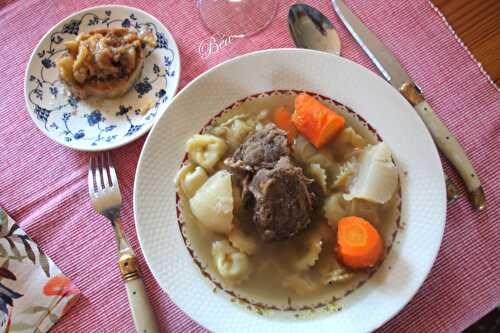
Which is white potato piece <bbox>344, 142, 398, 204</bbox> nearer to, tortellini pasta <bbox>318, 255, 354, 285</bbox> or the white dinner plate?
the white dinner plate

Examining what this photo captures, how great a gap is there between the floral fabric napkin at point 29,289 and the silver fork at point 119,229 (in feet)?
0.62

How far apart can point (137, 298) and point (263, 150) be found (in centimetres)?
57

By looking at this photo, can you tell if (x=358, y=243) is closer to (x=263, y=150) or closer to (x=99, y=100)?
(x=263, y=150)

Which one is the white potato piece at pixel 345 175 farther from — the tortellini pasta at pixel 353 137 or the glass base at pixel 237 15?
the glass base at pixel 237 15

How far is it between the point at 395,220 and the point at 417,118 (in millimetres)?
297

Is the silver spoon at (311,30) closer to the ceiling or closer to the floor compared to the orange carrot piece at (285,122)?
closer to the ceiling

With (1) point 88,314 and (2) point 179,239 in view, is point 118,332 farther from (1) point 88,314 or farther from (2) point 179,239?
(2) point 179,239

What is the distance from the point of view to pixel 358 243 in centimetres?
125

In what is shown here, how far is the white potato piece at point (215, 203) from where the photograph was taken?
1307 mm

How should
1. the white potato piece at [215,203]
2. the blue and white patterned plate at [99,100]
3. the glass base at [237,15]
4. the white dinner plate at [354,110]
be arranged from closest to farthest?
the white dinner plate at [354,110], the white potato piece at [215,203], the blue and white patterned plate at [99,100], the glass base at [237,15]

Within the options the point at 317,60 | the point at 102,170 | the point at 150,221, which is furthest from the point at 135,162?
the point at 317,60

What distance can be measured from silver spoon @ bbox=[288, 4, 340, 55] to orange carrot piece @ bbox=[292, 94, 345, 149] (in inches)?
11.3

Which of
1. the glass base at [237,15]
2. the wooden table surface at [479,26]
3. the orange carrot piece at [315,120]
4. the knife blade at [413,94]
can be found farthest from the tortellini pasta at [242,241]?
the wooden table surface at [479,26]

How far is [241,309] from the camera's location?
124 cm
